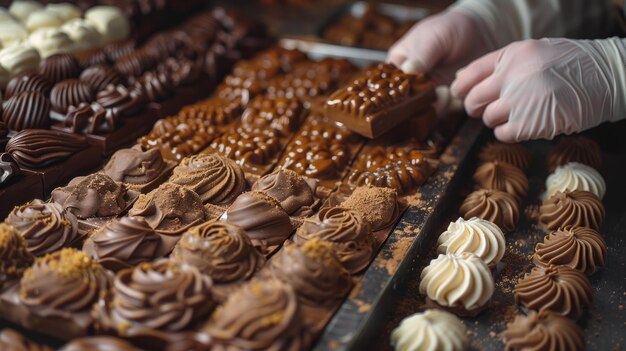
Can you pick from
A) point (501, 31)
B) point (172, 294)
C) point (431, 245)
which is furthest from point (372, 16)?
point (172, 294)

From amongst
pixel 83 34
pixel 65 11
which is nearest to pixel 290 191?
pixel 83 34

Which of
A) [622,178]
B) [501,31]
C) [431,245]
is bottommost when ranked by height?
[622,178]

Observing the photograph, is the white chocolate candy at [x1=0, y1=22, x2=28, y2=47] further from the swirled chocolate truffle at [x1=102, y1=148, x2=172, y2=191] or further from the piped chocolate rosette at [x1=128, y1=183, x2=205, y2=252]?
the piped chocolate rosette at [x1=128, y1=183, x2=205, y2=252]

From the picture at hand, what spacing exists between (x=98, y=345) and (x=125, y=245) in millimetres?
566

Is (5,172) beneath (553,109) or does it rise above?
above

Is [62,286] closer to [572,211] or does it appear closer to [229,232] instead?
[229,232]

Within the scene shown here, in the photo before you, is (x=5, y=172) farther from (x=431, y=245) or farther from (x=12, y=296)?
(x=431, y=245)

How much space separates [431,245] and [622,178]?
150 cm

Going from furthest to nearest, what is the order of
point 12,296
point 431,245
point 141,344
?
point 431,245 < point 12,296 < point 141,344

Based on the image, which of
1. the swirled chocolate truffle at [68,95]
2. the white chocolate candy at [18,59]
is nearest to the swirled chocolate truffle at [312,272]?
the swirled chocolate truffle at [68,95]

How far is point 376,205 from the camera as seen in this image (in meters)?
3.16

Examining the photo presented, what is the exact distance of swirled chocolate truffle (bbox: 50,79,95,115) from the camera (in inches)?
153

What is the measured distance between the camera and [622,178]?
4129 mm

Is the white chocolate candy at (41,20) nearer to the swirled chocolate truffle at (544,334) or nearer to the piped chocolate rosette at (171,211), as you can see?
the piped chocolate rosette at (171,211)
